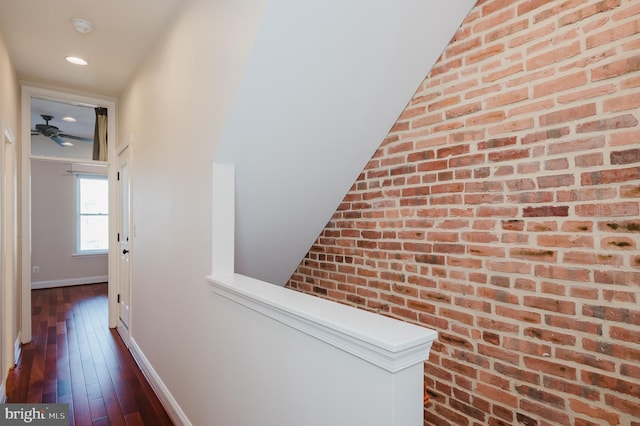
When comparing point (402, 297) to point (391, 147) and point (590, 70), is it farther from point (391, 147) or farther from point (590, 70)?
point (590, 70)

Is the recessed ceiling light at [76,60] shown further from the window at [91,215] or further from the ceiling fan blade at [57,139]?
the window at [91,215]

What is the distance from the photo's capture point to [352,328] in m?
0.95

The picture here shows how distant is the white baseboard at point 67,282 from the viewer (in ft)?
20.0

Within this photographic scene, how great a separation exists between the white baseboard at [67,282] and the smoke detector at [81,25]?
5432 mm

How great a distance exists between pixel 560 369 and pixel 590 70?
1117mm

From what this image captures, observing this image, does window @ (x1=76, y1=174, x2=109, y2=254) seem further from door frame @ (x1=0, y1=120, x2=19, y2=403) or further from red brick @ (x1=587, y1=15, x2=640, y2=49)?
red brick @ (x1=587, y1=15, x2=640, y2=49)

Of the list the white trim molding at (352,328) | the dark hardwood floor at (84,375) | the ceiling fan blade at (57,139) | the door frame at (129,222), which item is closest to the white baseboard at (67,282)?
the dark hardwood floor at (84,375)

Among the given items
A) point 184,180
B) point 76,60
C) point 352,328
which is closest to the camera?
point 352,328

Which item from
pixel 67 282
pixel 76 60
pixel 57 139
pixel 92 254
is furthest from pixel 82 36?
pixel 67 282

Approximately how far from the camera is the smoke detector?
2.37 m

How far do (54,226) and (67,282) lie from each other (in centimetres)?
104

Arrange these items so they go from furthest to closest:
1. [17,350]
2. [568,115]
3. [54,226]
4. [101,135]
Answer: [54,226]
[101,135]
[17,350]
[568,115]

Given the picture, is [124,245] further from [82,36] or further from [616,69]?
[616,69]

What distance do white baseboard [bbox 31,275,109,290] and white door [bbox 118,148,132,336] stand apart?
327 cm
